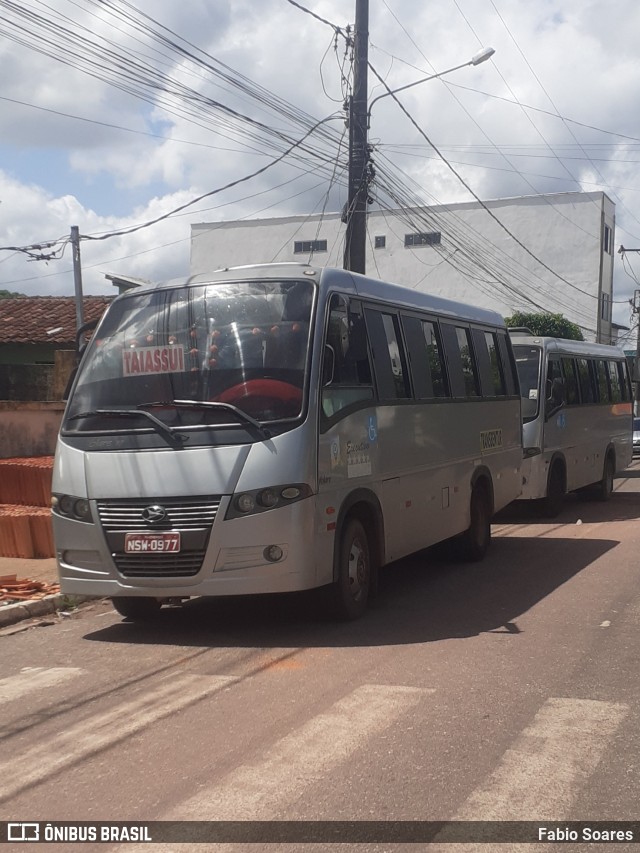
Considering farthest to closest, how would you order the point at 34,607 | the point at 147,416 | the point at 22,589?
the point at 22,589 → the point at 34,607 → the point at 147,416

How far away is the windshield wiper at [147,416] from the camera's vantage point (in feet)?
25.1

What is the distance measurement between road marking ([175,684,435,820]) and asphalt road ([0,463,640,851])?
12 mm

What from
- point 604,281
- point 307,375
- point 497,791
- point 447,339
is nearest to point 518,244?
point 604,281

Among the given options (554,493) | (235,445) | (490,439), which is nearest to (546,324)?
(554,493)

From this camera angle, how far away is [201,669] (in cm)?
696

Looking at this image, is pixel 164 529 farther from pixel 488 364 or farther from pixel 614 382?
pixel 614 382

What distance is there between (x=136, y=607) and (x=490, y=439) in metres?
5.30

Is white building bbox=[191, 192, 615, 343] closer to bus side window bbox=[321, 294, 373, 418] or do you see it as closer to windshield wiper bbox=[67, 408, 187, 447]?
bus side window bbox=[321, 294, 373, 418]

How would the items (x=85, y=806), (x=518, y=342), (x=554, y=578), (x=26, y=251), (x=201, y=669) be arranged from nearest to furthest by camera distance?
(x=85, y=806) < (x=201, y=669) < (x=554, y=578) < (x=518, y=342) < (x=26, y=251)

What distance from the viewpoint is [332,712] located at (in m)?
5.86

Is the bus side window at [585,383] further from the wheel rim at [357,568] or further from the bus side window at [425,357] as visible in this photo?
the wheel rim at [357,568]

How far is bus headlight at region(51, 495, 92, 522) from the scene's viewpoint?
7.86 meters

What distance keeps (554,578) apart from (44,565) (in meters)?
5.44

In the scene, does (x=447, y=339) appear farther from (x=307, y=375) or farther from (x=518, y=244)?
(x=518, y=244)
